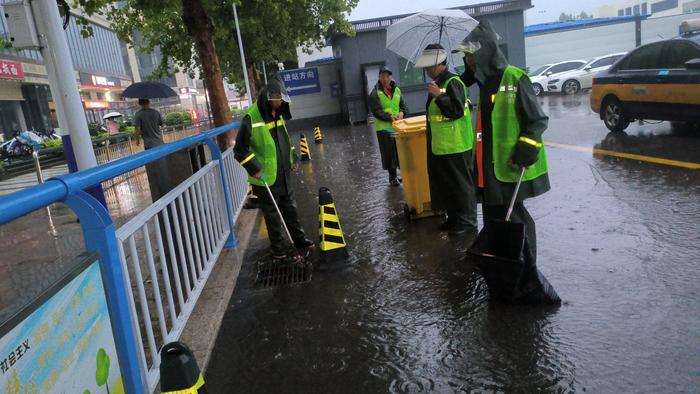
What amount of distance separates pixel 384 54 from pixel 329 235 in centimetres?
2007

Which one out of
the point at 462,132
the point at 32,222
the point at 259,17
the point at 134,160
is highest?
the point at 259,17

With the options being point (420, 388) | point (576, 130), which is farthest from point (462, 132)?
point (576, 130)

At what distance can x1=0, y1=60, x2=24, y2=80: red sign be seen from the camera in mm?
33031

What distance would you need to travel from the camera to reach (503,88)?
3.56m

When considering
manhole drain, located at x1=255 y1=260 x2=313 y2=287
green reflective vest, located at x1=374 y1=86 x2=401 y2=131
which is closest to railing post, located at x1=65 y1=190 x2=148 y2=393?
manhole drain, located at x1=255 y1=260 x2=313 y2=287

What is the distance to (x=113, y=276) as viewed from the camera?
2082 millimetres

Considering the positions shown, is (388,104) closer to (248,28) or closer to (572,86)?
(248,28)

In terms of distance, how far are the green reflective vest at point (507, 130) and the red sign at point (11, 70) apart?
124 feet

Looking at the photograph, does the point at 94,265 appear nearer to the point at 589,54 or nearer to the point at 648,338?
the point at 648,338

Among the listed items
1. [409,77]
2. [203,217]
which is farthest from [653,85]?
[409,77]

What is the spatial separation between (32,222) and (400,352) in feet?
28.3

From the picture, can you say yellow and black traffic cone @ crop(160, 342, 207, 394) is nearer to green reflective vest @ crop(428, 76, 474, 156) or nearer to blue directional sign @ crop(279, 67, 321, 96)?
green reflective vest @ crop(428, 76, 474, 156)

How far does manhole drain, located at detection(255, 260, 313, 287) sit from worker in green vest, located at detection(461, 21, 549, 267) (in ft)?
5.77

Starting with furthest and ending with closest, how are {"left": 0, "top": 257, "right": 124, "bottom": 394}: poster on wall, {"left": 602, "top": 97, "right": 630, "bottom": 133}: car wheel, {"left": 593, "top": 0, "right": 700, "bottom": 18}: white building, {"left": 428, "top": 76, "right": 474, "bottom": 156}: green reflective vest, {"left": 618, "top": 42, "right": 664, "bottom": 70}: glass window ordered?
1. {"left": 593, "top": 0, "right": 700, "bottom": 18}: white building
2. {"left": 602, "top": 97, "right": 630, "bottom": 133}: car wheel
3. {"left": 618, "top": 42, "right": 664, "bottom": 70}: glass window
4. {"left": 428, "top": 76, "right": 474, "bottom": 156}: green reflective vest
5. {"left": 0, "top": 257, "right": 124, "bottom": 394}: poster on wall
